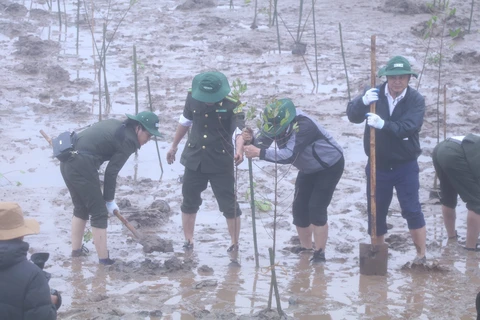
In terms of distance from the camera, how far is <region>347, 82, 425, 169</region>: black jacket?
6.09m

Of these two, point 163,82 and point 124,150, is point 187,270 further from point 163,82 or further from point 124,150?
point 163,82

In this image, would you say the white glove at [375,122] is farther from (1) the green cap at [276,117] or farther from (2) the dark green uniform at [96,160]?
(2) the dark green uniform at [96,160]

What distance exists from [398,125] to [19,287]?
3.32 meters

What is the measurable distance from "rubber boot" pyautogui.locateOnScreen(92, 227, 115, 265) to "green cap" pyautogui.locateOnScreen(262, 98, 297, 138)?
1.64 m

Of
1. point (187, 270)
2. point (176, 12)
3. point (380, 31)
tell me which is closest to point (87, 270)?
point (187, 270)

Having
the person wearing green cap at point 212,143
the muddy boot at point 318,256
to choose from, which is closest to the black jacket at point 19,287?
the person wearing green cap at point 212,143

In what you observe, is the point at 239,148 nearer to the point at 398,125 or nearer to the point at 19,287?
the point at 398,125

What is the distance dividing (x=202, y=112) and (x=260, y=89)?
560 centimetres

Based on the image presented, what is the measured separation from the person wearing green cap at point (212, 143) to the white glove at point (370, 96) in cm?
101

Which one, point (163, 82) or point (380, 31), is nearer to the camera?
point (163, 82)

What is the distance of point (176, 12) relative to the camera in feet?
58.7

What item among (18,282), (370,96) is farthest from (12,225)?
(370,96)

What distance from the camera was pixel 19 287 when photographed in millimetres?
3705

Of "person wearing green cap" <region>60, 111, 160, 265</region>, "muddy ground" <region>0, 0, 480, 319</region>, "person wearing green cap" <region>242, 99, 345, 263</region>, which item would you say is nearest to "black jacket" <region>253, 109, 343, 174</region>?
"person wearing green cap" <region>242, 99, 345, 263</region>
